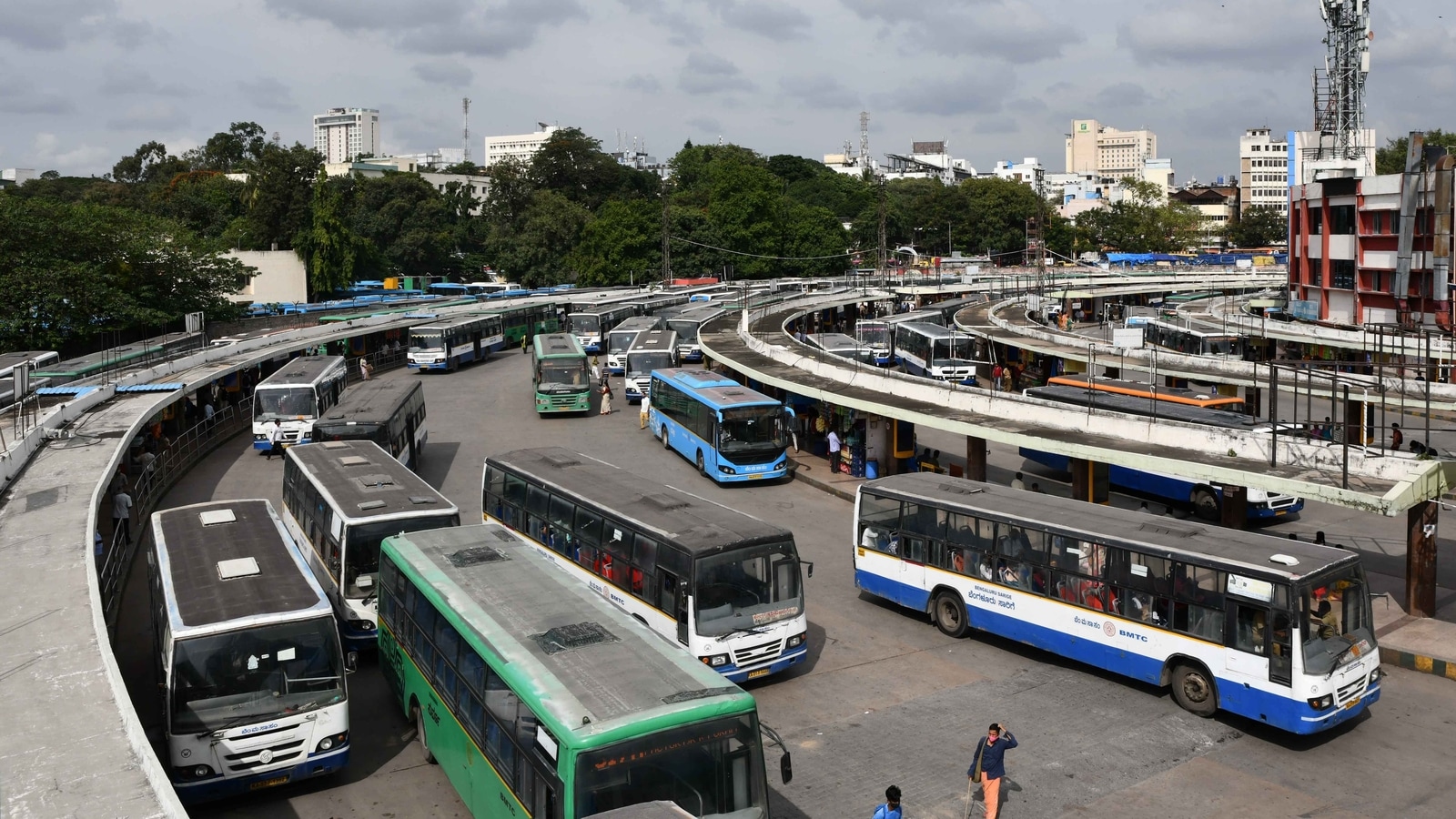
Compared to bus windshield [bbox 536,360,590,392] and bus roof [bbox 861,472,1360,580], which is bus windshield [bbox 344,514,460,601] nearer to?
bus roof [bbox 861,472,1360,580]

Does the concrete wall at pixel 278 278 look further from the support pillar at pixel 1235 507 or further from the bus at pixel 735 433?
the support pillar at pixel 1235 507

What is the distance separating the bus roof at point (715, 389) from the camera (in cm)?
2591

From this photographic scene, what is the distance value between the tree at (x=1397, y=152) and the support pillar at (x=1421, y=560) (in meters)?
86.4

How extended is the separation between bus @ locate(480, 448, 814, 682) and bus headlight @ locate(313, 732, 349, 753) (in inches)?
110

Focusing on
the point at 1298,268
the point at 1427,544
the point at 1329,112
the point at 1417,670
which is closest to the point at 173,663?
the point at 1417,670

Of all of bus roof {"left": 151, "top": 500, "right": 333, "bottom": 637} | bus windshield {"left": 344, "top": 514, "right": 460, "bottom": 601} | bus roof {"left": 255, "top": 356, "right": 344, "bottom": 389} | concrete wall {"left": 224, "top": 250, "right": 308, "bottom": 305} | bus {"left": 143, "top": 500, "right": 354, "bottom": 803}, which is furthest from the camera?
concrete wall {"left": 224, "top": 250, "right": 308, "bottom": 305}

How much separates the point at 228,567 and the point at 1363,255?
47.2m

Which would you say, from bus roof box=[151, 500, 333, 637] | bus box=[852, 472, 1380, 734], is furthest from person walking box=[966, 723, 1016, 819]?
bus roof box=[151, 500, 333, 637]

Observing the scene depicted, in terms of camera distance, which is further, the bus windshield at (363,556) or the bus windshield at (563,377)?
the bus windshield at (563,377)

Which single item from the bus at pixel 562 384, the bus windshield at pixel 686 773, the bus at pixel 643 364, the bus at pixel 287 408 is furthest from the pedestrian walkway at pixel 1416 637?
the bus at pixel 643 364

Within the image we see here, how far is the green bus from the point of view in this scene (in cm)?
834

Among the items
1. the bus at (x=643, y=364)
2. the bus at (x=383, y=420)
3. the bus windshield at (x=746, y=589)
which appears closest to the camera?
the bus windshield at (x=746, y=589)

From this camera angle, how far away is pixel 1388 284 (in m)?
45.9

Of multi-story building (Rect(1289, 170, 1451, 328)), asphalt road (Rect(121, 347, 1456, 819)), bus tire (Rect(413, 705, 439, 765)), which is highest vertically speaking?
multi-story building (Rect(1289, 170, 1451, 328))
